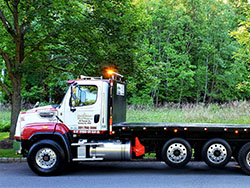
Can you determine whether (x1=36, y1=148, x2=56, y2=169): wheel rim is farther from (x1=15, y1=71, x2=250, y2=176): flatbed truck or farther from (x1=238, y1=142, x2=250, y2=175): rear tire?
(x1=238, y1=142, x2=250, y2=175): rear tire

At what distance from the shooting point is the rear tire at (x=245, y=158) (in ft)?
27.6

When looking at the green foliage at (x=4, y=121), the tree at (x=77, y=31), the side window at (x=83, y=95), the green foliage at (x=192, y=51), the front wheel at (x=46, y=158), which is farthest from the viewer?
the green foliage at (x=192, y=51)

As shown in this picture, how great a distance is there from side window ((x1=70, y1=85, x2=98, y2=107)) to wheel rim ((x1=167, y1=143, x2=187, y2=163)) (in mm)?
2574

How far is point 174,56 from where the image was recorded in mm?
31969

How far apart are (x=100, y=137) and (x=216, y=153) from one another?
3.32 m

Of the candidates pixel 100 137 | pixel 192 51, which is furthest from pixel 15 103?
pixel 192 51

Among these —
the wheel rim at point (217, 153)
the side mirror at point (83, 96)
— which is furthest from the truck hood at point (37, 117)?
the wheel rim at point (217, 153)

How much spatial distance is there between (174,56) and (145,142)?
2416cm

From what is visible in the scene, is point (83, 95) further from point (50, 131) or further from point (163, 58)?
point (163, 58)

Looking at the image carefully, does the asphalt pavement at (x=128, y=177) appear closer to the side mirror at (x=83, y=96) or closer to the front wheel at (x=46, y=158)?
the front wheel at (x=46, y=158)

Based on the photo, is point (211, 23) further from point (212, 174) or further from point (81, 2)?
point (212, 174)

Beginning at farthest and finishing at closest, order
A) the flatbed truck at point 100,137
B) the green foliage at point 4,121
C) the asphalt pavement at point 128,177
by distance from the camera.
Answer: the green foliage at point 4,121 → the flatbed truck at point 100,137 → the asphalt pavement at point 128,177

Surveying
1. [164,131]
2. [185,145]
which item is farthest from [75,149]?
[185,145]

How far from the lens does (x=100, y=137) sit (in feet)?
28.7
